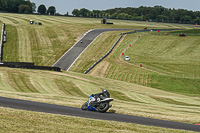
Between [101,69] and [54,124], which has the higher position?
[54,124]

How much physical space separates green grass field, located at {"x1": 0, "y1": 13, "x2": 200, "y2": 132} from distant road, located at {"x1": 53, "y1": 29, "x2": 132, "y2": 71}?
1.92m

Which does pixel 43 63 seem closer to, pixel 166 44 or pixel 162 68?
pixel 162 68

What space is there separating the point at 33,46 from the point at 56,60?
1431cm

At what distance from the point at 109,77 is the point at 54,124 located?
4806cm

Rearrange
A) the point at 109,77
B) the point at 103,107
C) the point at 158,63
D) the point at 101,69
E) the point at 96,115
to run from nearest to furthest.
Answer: the point at 96,115 < the point at 103,107 < the point at 109,77 < the point at 101,69 < the point at 158,63

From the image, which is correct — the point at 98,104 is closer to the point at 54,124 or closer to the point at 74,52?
the point at 54,124

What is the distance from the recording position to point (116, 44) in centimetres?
9250

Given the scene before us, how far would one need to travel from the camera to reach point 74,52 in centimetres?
8381

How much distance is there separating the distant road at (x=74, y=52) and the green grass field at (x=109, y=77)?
6.30ft

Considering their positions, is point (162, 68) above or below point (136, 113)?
below

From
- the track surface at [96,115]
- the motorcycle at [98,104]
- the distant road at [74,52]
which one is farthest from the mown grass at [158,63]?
→ the track surface at [96,115]

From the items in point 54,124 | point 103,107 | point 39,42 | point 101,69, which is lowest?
point 101,69

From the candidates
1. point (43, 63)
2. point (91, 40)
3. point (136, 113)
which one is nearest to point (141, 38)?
point (91, 40)

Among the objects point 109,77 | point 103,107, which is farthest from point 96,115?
point 109,77
